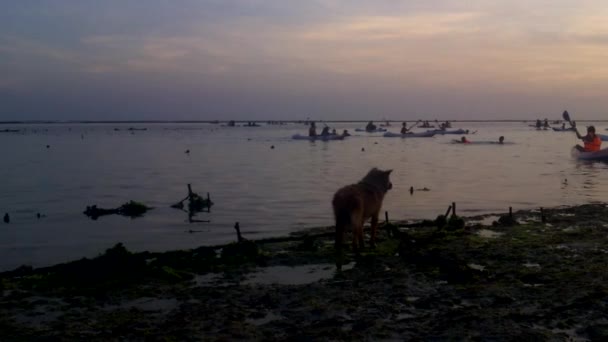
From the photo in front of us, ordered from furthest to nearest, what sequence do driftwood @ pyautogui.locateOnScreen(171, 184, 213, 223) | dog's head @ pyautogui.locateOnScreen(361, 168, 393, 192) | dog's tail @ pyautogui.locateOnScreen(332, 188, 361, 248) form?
1. driftwood @ pyautogui.locateOnScreen(171, 184, 213, 223)
2. dog's head @ pyautogui.locateOnScreen(361, 168, 393, 192)
3. dog's tail @ pyautogui.locateOnScreen(332, 188, 361, 248)

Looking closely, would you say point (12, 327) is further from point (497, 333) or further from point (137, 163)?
point (137, 163)

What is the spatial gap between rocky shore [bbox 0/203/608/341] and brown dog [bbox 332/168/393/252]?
1.30ft

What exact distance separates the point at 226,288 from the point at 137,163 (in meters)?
35.1

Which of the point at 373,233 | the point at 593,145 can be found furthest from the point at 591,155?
the point at 373,233

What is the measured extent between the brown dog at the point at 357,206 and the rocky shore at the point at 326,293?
40 cm

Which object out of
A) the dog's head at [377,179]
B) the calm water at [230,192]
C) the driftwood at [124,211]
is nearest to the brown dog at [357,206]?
the dog's head at [377,179]

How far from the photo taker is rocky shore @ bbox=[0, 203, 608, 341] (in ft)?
22.7

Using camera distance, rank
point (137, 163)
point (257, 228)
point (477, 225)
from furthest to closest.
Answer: point (137, 163), point (257, 228), point (477, 225)

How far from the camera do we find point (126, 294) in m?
8.81

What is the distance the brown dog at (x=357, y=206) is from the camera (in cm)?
1111

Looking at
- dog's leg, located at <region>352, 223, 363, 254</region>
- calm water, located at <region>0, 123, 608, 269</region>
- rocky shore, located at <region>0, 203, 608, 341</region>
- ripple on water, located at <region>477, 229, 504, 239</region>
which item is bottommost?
calm water, located at <region>0, 123, 608, 269</region>

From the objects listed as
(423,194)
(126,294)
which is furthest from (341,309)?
(423,194)

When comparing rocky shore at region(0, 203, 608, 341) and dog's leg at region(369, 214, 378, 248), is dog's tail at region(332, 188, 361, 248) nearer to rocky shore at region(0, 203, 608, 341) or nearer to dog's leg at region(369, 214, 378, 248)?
rocky shore at region(0, 203, 608, 341)

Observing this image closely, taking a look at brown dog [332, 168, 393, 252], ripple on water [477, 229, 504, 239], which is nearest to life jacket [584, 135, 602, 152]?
ripple on water [477, 229, 504, 239]
